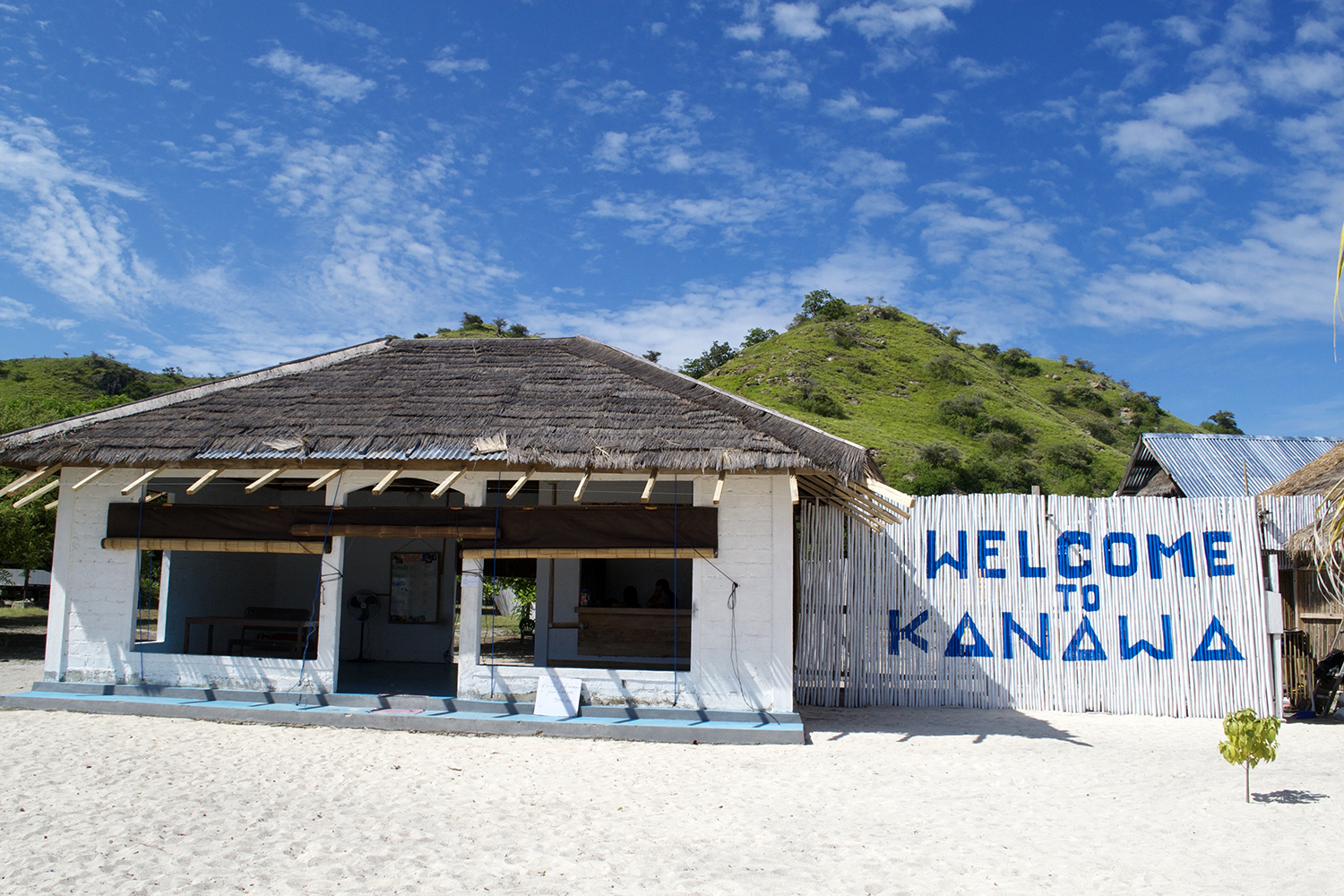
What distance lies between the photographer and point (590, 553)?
8.77 metres

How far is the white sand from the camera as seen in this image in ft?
15.7

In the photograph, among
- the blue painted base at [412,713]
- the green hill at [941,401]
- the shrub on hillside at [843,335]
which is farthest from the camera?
the shrub on hillside at [843,335]

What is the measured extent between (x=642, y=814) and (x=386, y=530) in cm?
455

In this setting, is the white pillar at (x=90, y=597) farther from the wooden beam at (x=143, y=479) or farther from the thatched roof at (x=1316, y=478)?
the thatched roof at (x=1316, y=478)

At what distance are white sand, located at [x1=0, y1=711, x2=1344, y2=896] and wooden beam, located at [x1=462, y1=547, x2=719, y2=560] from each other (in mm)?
1853

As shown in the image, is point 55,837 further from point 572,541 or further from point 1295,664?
point 1295,664

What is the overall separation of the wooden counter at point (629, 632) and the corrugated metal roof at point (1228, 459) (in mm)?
15835

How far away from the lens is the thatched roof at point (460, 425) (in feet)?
28.0

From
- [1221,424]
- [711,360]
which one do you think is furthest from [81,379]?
[1221,424]

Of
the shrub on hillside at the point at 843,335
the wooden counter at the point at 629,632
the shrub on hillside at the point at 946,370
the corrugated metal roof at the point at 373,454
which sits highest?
the shrub on hillside at the point at 843,335

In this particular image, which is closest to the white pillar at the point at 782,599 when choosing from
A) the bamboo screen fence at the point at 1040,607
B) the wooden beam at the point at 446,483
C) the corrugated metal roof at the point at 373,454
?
the bamboo screen fence at the point at 1040,607

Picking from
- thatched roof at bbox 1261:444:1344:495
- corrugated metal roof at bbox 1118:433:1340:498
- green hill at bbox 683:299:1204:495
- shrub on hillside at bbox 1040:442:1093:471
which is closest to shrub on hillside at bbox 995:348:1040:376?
green hill at bbox 683:299:1204:495

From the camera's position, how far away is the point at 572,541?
8844 mm

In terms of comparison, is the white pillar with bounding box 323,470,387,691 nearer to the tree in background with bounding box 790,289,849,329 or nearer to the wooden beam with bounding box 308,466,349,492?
the wooden beam with bounding box 308,466,349,492
